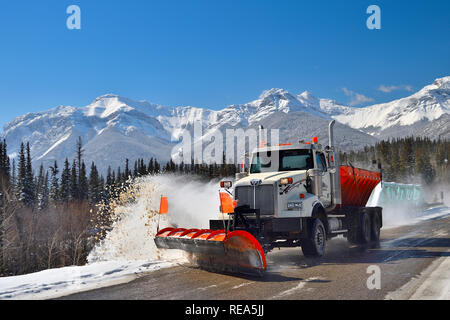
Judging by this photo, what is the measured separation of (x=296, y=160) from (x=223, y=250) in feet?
13.5

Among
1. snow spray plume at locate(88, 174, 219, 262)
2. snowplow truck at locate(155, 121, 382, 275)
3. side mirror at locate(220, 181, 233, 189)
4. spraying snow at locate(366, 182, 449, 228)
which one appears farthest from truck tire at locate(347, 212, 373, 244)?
spraying snow at locate(366, 182, 449, 228)

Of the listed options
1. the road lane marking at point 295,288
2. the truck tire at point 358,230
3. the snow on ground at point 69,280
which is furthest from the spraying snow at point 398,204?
the snow on ground at point 69,280

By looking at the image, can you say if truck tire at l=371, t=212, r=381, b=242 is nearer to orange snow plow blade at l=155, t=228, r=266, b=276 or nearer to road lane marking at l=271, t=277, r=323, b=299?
road lane marking at l=271, t=277, r=323, b=299

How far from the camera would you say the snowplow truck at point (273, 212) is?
8.58 metres

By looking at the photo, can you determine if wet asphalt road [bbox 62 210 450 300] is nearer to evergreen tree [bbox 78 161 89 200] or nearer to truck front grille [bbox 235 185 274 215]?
truck front grille [bbox 235 185 274 215]

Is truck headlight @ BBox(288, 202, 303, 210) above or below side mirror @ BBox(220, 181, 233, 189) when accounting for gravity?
below

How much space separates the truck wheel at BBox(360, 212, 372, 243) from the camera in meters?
13.7

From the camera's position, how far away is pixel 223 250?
332 inches

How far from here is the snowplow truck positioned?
8578 mm

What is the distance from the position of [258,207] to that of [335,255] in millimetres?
2904

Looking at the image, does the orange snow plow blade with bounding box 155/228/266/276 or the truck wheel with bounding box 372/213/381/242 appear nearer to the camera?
the orange snow plow blade with bounding box 155/228/266/276

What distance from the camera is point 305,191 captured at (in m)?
10.7
